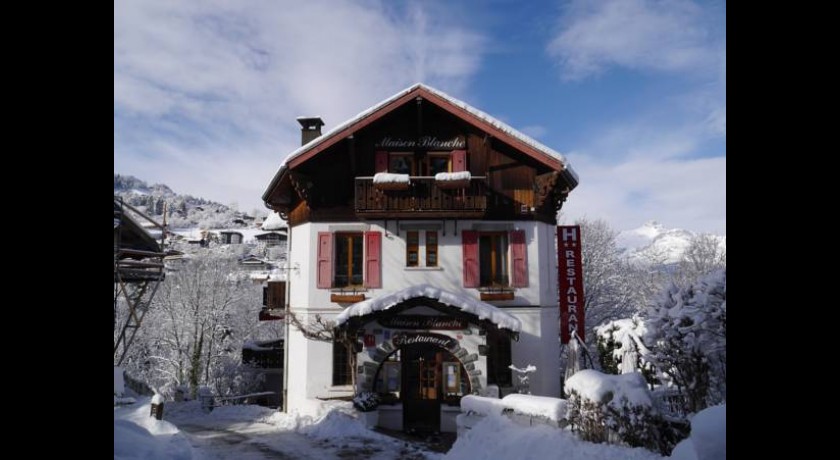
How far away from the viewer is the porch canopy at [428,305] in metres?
14.3

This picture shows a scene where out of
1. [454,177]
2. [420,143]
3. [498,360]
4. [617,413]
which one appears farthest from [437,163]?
[617,413]

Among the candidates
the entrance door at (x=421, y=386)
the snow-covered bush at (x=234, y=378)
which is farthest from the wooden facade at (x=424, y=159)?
the snow-covered bush at (x=234, y=378)

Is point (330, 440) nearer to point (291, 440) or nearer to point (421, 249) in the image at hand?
point (291, 440)

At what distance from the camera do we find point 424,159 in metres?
16.7

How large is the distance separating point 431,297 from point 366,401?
358cm

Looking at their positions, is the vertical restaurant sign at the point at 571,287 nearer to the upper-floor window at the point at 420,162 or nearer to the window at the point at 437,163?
the upper-floor window at the point at 420,162

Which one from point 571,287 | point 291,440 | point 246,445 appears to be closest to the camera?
point 246,445

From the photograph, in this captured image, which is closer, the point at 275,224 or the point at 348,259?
the point at 348,259

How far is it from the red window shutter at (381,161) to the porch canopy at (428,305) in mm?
4390

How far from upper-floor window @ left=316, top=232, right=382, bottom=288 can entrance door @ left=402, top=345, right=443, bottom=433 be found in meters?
2.61

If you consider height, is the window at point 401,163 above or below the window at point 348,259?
above

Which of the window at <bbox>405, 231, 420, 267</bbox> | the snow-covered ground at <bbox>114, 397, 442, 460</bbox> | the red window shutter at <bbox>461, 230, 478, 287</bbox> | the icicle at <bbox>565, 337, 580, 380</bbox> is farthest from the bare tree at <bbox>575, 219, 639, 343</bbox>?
the snow-covered ground at <bbox>114, 397, 442, 460</bbox>
